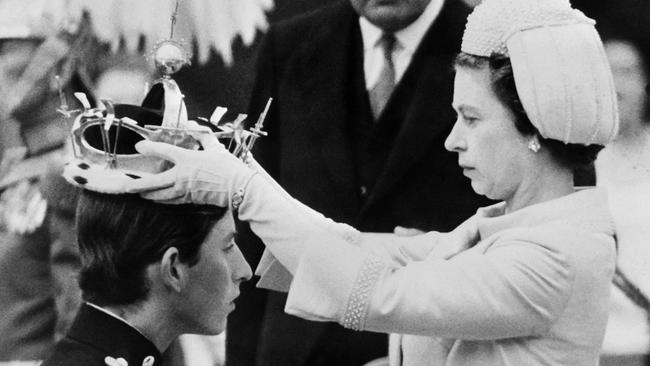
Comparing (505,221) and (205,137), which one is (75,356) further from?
(505,221)

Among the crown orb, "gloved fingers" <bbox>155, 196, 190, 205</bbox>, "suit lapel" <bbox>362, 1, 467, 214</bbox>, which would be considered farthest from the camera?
"suit lapel" <bbox>362, 1, 467, 214</bbox>

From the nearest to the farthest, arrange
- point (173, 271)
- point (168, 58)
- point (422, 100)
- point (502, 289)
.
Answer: point (502, 289)
point (173, 271)
point (168, 58)
point (422, 100)

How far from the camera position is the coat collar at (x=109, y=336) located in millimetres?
1985

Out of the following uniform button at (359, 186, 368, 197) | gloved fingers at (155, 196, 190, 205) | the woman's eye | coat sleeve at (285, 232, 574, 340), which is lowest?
uniform button at (359, 186, 368, 197)

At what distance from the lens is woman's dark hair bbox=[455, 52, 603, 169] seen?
180 cm

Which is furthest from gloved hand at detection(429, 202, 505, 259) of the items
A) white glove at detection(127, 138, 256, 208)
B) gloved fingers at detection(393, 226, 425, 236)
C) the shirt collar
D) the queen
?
the shirt collar

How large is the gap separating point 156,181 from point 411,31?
3.55ft

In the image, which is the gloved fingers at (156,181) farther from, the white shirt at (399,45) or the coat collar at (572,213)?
the white shirt at (399,45)

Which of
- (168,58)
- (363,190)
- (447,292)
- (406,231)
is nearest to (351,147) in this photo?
(363,190)

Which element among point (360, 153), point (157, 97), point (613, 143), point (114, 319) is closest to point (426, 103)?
point (360, 153)

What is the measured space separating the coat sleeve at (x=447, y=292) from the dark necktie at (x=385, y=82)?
1.08 metres

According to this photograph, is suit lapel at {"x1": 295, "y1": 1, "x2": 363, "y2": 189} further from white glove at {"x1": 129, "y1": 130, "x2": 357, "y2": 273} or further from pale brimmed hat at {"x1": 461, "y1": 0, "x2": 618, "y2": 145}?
pale brimmed hat at {"x1": 461, "y1": 0, "x2": 618, "y2": 145}

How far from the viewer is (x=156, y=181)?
6.35 ft

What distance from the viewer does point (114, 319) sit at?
79.0 inches
